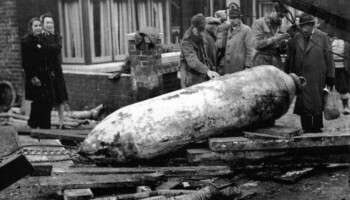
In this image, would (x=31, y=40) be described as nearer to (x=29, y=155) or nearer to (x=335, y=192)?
(x=29, y=155)

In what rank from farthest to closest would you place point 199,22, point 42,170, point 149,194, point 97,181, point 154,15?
point 154,15 < point 199,22 < point 42,170 < point 97,181 < point 149,194

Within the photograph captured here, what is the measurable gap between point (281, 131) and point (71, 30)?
290 inches

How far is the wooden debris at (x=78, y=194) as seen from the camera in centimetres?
568

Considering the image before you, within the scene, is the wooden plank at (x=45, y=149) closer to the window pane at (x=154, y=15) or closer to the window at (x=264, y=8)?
the window pane at (x=154, y=15)

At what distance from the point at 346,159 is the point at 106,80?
18.7 feet

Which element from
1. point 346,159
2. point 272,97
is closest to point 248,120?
point 272,97

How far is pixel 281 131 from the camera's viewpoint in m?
6.82

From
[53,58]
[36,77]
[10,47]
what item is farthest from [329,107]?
[10,47]

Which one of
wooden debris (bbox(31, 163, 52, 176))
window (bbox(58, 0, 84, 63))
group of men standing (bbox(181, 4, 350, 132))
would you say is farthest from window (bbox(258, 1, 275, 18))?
wooden debris (bbox(31, 163, 52, 176))

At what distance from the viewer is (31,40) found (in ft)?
30.6

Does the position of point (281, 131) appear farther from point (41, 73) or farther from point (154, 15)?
point (154, 15)

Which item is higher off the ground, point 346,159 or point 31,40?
point 31,40

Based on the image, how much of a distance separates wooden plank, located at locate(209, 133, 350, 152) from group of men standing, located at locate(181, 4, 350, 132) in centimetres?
143

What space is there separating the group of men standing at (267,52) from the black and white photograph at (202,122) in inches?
0.6
